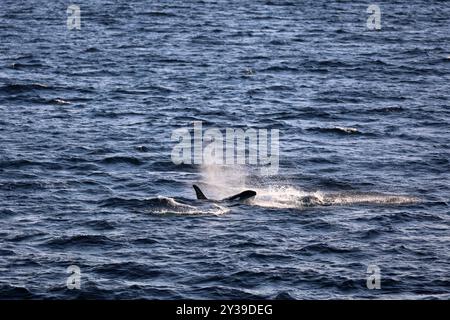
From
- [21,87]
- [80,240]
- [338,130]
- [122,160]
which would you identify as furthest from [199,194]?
[21,87]

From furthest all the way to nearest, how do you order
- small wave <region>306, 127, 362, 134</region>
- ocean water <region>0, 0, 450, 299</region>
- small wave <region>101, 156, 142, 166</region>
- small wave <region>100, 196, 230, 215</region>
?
small wave <region>306, 127, 362, 134</region>, small wave <region>101, 156, 142, 166</region>, small wave <region>100, 196, 230, 215</region>, ocean water <region>0, 0, 450, 299</region>

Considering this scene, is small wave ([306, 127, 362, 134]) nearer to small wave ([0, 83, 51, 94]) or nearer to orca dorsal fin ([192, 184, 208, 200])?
orca dorsal fin ([192, 184, 208, 200])

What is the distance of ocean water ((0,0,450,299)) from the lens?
129 feet

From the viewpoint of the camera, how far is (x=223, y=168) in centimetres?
5631

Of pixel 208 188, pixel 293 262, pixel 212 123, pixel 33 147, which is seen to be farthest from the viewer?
pixel 212 123

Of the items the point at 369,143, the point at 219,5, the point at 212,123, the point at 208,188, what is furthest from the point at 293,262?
the point at 219,5

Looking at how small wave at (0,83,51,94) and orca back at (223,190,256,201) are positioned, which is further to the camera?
small wave at (0,83,51,94)

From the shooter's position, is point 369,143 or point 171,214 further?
point 369,143

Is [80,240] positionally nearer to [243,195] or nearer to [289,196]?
[243,195]

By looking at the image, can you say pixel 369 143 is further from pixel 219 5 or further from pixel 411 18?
pixel 219 5

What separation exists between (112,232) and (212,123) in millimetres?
24285

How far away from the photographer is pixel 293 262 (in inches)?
1602

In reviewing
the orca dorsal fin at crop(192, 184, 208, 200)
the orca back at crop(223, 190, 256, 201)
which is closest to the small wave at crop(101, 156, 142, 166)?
the orca dorsal fin at crop(192, 184, 208, 200)

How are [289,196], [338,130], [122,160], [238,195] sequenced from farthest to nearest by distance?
[338,130] < [122,160] < [289,196] < [238,195]
